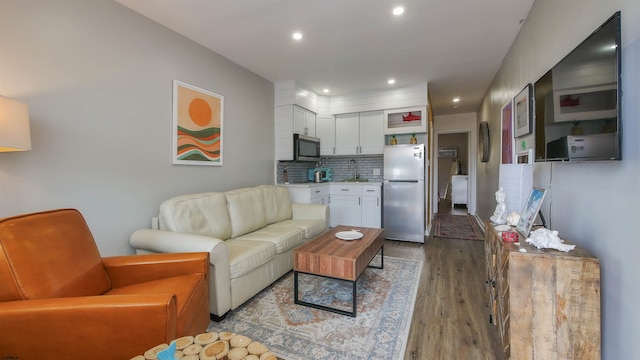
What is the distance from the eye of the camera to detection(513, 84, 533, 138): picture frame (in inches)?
89.0

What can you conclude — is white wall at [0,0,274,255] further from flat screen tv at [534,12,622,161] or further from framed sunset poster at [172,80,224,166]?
flat screen tv at [534,12,622,161]

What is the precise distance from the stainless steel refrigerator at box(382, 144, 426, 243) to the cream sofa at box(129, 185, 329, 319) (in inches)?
55.4

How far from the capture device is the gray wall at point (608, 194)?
3.49 ft

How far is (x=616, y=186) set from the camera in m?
1.18

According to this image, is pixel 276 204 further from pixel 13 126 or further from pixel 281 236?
pixel 13 126

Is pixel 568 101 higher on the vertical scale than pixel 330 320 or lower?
higher

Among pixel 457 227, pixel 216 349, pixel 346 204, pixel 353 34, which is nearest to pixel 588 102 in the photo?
pixel 216 349

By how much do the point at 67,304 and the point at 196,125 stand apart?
2.10 m

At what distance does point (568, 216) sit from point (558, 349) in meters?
0.80

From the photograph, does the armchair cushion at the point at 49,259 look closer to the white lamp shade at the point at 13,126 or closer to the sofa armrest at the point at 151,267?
the sofa armrest at the point at 151,267

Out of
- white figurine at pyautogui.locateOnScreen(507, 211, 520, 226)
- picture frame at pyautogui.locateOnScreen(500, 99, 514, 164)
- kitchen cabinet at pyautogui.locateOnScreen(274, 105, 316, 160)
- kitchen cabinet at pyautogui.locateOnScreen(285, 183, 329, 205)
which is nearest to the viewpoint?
white figurine at pyautogui.locateOnScreen(507, 211, 520, 226)

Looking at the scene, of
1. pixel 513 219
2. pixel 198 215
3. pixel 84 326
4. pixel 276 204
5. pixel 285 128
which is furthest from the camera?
pixel 285 128

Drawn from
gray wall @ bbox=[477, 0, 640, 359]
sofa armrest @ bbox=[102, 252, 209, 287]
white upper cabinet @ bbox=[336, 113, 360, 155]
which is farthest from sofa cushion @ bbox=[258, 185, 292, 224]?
gray wall @ bbox=[477, 0, 640, 359]

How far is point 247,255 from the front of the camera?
215cm
